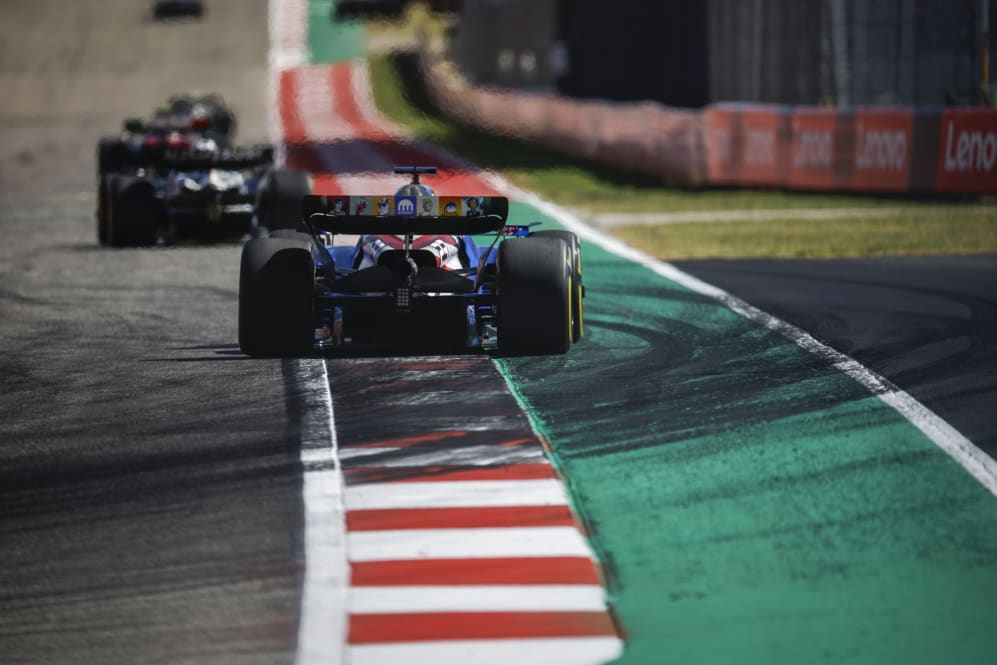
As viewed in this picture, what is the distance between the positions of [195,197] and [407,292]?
9.38 metres

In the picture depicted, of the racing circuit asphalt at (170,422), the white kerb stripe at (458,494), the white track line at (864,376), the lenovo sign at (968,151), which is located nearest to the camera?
the racing circuit asphalt at (170,422)

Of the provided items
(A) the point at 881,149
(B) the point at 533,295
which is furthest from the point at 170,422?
(A) the point at 881,149

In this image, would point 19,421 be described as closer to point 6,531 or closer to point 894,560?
point 6,531

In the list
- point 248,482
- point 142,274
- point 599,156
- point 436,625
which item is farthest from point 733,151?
point 436,625

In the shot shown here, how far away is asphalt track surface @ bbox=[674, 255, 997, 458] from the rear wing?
8.63ft

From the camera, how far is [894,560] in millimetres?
7297

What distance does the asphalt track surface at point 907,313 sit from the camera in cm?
1064

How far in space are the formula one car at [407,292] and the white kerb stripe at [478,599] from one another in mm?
4614

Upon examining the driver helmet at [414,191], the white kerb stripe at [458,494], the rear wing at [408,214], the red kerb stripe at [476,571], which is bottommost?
the red kerb stripe at [476,571]

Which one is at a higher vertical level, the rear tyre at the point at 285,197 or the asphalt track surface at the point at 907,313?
the rear tyre at the point at 285,197

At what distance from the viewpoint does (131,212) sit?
2045 centimetres

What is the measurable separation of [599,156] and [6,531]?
2718cm

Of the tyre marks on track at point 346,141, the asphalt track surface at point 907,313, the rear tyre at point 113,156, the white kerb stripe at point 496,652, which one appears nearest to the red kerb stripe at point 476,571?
the white kerb stripe at point 496,652

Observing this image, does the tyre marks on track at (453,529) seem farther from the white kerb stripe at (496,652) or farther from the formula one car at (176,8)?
the formula one car at (176,8)
